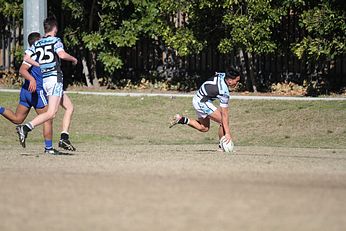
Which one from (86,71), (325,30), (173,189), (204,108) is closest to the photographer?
(173,189)

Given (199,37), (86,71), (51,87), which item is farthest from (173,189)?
(86,71)

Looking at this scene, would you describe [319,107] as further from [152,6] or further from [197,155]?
[197,155]

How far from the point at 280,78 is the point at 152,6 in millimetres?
3962

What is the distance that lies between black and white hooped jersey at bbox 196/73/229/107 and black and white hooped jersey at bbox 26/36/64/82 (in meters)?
2.75

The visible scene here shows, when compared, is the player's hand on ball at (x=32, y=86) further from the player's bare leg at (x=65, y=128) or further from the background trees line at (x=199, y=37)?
the background trees line at (x=199, y=37)

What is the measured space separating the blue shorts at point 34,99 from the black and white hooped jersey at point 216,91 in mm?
2814

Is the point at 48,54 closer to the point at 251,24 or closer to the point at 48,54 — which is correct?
the point at 48,54

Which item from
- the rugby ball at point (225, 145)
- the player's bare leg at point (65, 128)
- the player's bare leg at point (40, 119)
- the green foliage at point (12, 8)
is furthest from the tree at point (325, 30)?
the player's bare leg at point (40, 119)

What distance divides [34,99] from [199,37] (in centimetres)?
1071

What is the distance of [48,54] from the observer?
12.8m

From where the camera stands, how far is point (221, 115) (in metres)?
14.4

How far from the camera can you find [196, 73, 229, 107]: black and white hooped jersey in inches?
560

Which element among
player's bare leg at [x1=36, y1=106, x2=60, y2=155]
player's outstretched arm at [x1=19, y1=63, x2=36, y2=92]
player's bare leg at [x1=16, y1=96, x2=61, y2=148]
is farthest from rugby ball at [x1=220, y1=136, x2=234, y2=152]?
player's outstretched arm at [x1=19, y1=63, x2=36, y2=92]

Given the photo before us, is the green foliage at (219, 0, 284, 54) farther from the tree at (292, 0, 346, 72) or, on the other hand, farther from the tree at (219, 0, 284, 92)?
the tree at (292, 0, 346, 72)
